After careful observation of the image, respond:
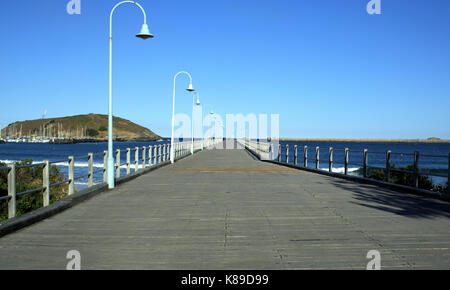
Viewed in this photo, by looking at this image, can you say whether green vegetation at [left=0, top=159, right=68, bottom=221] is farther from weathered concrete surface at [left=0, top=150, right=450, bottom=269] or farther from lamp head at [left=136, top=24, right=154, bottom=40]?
weathered concrete surface at [left=0, top=150, right=450, bottom=269]

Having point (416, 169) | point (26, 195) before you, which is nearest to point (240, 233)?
point (416, 169)

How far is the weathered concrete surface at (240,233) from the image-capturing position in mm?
6207

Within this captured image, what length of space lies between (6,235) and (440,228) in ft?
24.6

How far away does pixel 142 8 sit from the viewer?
694 inches

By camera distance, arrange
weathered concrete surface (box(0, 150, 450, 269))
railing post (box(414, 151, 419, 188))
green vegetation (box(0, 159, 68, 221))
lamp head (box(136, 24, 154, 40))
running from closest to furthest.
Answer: weathered concrete surface (box(0, 150, 450, 269)) → railing post (box(414, 151, 419, 188)) → lamp head (box(136, 24, 154, 40)) → green vegetation (box(0, 159, 68, 221))

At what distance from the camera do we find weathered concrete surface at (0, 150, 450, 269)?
6.21m

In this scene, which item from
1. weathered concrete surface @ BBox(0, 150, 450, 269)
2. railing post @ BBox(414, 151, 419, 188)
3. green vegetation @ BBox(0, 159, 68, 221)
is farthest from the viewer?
green vegetation @ BBox(0, 159, 68, 221)

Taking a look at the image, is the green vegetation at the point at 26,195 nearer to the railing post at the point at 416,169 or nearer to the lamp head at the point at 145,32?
the lamp head at the point at 145,32

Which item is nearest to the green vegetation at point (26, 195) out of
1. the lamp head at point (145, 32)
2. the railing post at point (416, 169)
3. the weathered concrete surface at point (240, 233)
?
the lamp head at point (145, 32)

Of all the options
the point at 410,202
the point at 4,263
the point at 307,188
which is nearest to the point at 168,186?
the point at 307,188

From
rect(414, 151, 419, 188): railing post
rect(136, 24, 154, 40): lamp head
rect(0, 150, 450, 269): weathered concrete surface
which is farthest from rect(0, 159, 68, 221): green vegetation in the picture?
rect(414, 151, 419, 188): railing post

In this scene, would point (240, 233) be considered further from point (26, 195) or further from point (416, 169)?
point (26, 195)

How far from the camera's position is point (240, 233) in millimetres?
8055
